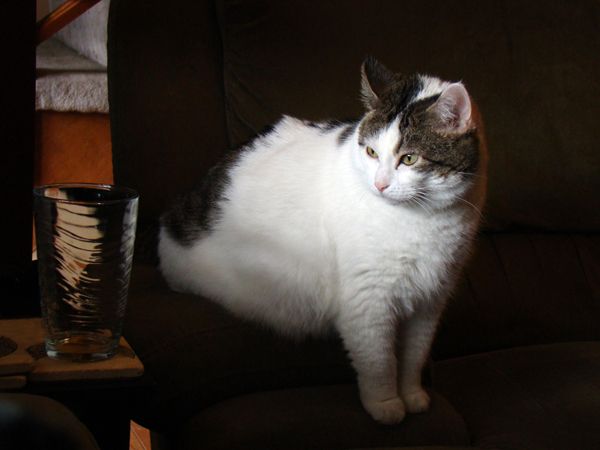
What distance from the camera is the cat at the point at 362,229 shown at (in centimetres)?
126

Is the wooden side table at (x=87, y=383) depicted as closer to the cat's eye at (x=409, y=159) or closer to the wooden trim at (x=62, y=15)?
the cat's eye at (x=409, y=159)

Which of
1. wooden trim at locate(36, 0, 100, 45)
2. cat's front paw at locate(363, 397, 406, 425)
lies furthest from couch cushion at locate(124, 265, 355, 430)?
wooden trim at locate(36, 0, 100, 45)

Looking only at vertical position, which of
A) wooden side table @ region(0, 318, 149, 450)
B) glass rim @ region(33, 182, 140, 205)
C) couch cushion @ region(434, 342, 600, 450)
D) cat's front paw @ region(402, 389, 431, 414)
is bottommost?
couch cushion @ region(434, 342, 600, 450)

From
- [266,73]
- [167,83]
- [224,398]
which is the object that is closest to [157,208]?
[167,83]

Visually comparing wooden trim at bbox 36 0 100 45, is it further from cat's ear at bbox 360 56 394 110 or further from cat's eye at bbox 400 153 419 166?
cat's eye at bbox 400 153 419 166

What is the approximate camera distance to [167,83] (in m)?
1.62

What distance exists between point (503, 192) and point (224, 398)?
3.07 ft

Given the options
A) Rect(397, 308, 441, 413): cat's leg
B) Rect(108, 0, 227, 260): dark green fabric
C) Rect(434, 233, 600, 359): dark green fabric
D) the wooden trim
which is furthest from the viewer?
the wooden trim

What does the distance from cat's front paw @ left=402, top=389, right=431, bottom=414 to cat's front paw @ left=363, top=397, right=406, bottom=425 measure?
45 mm

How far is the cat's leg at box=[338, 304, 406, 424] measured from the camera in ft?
4.23

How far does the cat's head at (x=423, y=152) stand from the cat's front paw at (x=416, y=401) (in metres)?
0.34

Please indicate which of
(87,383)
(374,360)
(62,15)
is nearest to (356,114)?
(374,360)

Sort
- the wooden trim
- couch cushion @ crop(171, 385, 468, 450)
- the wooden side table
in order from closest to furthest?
1. the wooden side table
2. couch cushion @ crop(171, 385, 468, 450)
3. the wooden trim

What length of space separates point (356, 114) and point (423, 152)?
0.55 metres
